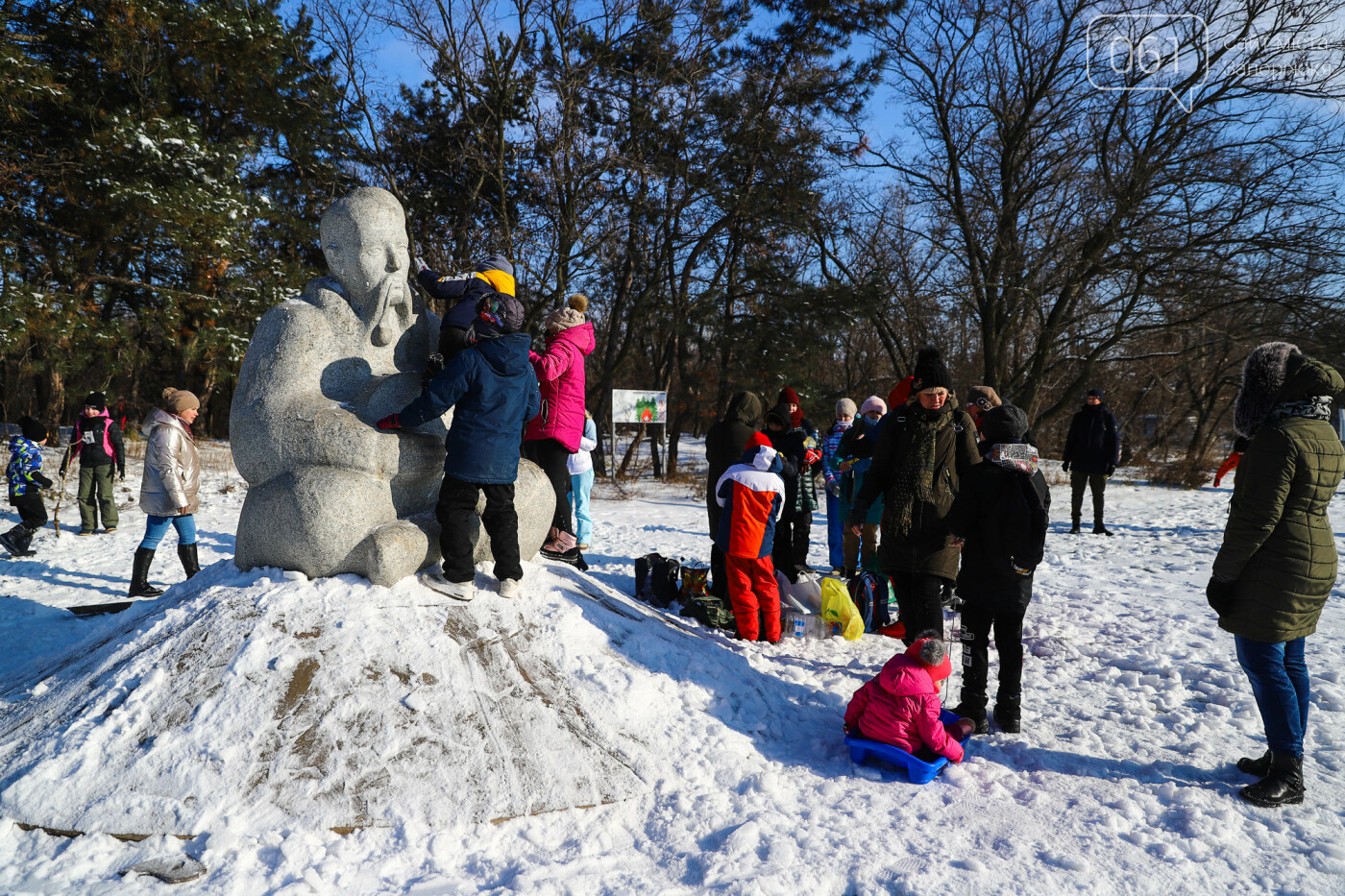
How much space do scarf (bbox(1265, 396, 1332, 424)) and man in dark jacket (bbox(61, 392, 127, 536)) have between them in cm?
1063

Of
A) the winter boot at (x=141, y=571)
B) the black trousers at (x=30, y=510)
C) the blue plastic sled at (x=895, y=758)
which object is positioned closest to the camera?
the blue plastic sled at (x=895, y=758)

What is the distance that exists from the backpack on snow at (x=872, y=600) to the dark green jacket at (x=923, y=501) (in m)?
1.15

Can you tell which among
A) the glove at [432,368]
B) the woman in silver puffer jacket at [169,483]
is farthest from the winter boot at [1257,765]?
the woman in silver puffer jacket at [169,483]

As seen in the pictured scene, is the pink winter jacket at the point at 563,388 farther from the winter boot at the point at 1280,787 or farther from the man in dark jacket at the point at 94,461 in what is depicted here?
the man in dark jacket at the point at 94,461

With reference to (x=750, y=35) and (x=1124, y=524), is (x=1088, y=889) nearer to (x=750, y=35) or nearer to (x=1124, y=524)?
(x=1124, y=524)

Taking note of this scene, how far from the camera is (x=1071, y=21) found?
14.9m

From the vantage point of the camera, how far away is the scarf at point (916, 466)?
431 centimetres

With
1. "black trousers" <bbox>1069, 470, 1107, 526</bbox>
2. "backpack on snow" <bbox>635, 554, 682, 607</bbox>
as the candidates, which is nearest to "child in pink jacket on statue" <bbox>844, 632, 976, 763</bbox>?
"backpack on snow" <bbox>635, 554, 682, 607</bbox>

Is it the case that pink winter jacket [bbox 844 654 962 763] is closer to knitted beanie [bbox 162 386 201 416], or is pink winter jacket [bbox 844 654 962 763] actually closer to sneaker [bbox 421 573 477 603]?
sneaker [bbox 421 573 477 603]

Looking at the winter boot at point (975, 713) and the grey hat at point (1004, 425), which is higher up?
the grey hat at point (1004, 425)

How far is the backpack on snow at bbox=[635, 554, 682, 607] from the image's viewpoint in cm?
582

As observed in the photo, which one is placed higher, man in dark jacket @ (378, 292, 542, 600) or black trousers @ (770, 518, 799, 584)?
man in dark jacket @ (378, 292, 542, 600)

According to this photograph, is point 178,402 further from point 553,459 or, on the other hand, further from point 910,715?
point 910,715

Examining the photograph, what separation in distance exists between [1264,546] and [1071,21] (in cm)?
1600
